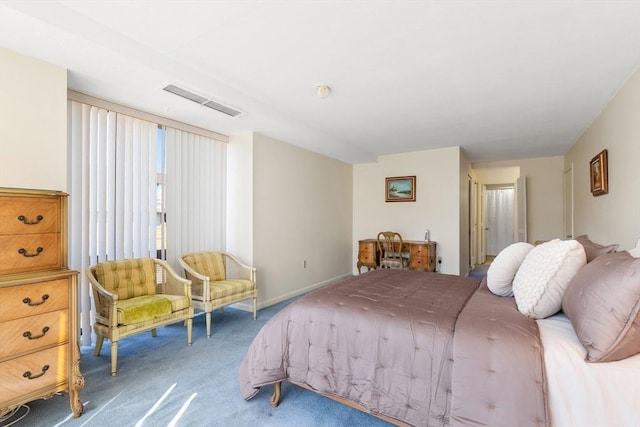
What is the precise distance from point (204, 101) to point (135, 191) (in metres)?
1.17

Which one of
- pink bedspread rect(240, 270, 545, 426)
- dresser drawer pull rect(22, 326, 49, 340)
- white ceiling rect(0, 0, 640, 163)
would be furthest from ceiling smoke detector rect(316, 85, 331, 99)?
dresser drawer pull rect(22, 326, 49, 340)

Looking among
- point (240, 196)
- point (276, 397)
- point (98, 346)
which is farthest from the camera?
point (240, 196)

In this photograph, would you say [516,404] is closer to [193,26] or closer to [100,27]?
[193,26]

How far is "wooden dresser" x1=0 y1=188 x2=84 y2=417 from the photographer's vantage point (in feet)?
5.14

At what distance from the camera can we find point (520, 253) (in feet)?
6.23

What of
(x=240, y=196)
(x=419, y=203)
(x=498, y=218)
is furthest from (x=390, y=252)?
(x=498, y=218)

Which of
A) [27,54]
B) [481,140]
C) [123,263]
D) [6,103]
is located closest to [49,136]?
[6,103]

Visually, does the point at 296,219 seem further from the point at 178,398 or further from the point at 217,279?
the point at 178,398

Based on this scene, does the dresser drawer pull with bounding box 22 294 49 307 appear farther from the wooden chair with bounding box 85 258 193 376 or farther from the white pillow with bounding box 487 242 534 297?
the white pillow with bounding box 487 242 534 297

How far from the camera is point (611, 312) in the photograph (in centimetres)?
111

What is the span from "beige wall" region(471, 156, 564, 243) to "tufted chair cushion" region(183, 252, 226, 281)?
5.72 m

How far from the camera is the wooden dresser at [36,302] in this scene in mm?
1565

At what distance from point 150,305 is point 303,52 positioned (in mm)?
2312

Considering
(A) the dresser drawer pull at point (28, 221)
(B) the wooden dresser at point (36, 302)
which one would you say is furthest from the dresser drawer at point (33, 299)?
(A) the dresser drawer pull at point (28, 221)
